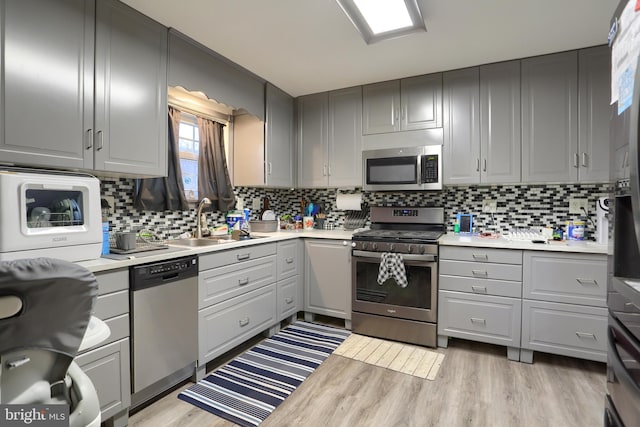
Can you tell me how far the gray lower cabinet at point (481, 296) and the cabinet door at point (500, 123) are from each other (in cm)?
71

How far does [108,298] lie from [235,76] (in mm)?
1964

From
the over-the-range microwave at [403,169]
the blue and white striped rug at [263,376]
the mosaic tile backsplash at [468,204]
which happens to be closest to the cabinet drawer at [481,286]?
the mosaic tile backsplash at [468,204]

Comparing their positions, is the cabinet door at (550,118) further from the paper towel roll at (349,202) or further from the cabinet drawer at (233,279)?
the cabinet drawer at (233,279)

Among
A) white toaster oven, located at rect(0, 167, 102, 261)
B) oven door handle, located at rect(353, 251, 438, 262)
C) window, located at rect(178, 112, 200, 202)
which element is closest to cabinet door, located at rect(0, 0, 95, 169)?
white toaster oven, located at rect(0, 167, 102, 261)

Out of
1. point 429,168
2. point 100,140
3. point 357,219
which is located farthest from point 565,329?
point 100,140

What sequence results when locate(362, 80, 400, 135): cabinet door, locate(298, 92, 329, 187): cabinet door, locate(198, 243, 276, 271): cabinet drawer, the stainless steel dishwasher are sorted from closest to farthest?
the stainless steel dishwasher → locate(198, 243, 276, 271): cabinet drawer → locate(362, 80, 400, 135): cabinet door → locate(298, 92, 329, 187): cabinet door

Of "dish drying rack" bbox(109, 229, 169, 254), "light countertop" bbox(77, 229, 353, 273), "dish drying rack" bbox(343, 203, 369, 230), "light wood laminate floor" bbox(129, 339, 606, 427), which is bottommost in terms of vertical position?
"light wood laminate floor" bbox(129, 339, 606, 427)

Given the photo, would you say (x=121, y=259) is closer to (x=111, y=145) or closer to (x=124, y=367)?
(x=124, y=367)

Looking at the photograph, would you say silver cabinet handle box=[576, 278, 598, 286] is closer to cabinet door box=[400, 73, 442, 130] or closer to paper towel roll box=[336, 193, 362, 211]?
cabinet door box=[400, 73, 442, 130]

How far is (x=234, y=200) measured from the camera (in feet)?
10.5

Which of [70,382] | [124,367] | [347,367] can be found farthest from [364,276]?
[70,382]

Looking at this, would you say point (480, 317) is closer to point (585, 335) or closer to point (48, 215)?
point (585, 335)

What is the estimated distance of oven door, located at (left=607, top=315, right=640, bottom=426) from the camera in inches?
31.2

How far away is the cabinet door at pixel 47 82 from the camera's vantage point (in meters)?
1.43
